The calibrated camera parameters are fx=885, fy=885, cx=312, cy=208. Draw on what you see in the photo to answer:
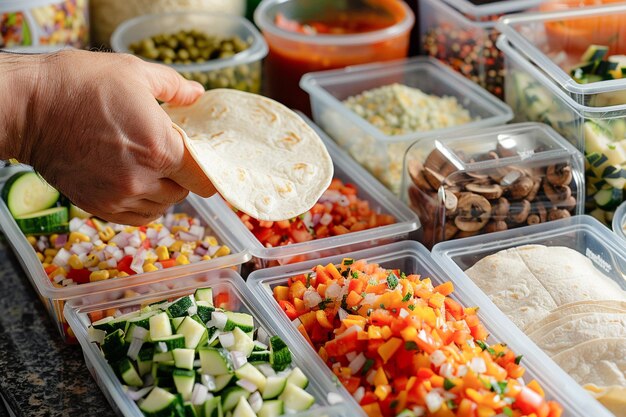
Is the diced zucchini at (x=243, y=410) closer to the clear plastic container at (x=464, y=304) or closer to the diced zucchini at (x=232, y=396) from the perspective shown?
the diced zucchini at (x=232, y=396)

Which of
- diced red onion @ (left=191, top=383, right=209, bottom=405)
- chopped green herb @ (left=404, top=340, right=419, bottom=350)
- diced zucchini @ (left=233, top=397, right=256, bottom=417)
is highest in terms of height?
chopped green herb @ (left=404, top=340, right=419, bottom=350)

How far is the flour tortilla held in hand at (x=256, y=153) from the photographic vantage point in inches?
84.4

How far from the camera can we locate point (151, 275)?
7.49 ft

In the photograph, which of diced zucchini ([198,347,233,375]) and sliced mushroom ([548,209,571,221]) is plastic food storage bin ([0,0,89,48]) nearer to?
diced zucchini ([198,347,233,375])

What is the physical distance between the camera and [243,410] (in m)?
1.79

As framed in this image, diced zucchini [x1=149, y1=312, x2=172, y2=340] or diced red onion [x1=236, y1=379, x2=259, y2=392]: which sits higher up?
diced zucchini [x1=149, y1=312, x2=172, y2=340]

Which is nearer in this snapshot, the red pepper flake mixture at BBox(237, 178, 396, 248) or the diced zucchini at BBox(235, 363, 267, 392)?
the diced zucchini at BBox(235, 363, 267, 392)

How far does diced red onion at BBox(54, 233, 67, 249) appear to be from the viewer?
2473 millimetres

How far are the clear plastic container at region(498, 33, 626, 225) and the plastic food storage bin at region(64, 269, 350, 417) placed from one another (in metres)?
1.07

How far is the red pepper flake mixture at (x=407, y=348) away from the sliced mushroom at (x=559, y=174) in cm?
56

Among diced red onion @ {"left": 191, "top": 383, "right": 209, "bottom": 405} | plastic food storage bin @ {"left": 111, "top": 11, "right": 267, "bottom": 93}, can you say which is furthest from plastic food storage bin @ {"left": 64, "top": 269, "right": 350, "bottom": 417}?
plastic food storage bin @ {"left": 111, "top": 11, "right": 267, "bottom": 93}

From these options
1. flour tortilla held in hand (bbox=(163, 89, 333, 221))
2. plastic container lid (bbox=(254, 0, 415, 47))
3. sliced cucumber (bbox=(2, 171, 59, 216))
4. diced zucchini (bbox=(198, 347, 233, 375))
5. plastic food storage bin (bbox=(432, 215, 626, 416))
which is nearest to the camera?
diced zucchini (bbox=(198, 347, 233, 375))

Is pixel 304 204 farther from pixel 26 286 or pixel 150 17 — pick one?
pixel 150 17

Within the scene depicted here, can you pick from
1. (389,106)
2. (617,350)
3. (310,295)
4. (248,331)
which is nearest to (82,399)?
(248,331)
